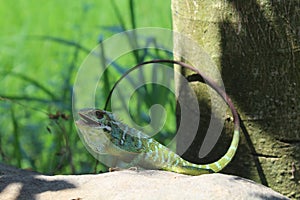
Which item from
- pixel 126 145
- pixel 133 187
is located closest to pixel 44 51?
pixel 126 145

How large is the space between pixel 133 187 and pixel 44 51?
3530mm

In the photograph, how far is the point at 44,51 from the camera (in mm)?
6027

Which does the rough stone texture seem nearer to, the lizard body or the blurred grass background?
the lizard body

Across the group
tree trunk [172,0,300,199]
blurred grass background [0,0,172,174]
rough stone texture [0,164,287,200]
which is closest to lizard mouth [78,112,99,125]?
rough stone texture [0,164,287,200]

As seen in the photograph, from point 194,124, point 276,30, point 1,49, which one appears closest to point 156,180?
point 194,124

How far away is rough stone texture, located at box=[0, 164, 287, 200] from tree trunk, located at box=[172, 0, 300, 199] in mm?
448

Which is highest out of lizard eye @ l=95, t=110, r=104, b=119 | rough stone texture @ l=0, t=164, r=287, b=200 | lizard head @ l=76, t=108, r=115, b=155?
lizard eye @ l=95, t=110, r=104, b=119

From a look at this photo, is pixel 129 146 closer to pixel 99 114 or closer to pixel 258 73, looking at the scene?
pixel 99 114

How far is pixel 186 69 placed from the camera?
3.30 metres

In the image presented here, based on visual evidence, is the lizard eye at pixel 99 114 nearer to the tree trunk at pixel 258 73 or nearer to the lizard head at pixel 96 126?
the lizard head at pixel 96 126

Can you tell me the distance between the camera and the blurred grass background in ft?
16.4

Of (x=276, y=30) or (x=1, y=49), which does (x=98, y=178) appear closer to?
(x=276, y=30)

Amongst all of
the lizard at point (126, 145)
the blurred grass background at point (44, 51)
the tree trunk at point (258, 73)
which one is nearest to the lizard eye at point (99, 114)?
the lizard at point (126, 145)

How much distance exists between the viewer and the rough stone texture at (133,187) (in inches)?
102
